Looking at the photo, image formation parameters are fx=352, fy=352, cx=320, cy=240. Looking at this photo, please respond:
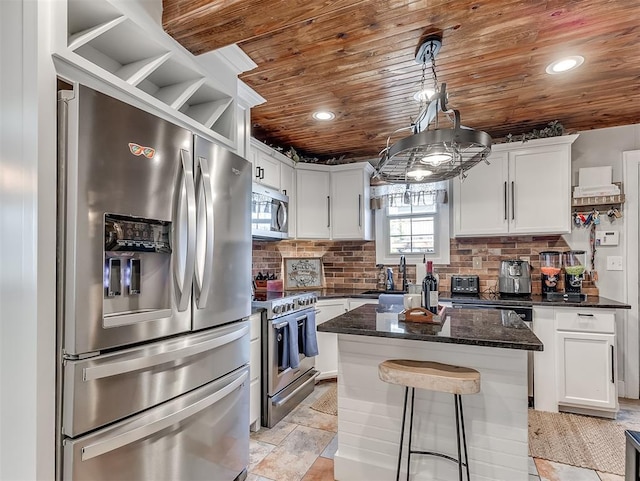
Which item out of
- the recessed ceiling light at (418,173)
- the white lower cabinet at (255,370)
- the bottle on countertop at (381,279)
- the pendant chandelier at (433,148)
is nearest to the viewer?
the pendant chandelier at (433,148)

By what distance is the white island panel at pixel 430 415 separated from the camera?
1675 millimetres

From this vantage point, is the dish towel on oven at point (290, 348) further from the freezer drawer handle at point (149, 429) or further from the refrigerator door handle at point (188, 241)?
the refrigerator door handle at point (188, 241)

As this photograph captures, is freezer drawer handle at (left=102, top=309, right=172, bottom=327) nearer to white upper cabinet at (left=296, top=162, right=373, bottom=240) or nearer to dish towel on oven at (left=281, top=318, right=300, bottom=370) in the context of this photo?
dish towel on oven at (left=281, top=318, right=300, bottom=370)

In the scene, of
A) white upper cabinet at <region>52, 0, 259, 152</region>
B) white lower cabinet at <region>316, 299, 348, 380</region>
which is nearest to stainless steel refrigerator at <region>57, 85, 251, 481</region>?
white upper cabinet at <region>52, 0, 259, 152</region>

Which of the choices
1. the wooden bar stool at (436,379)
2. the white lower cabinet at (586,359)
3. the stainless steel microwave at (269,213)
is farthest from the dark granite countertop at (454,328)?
the stainless steel microwave at (269,213)

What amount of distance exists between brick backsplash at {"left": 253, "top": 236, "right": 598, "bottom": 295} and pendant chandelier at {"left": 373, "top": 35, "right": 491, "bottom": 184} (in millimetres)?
1861

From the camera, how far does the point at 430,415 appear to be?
1.84 m

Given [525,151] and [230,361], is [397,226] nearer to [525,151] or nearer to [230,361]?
[525,151]

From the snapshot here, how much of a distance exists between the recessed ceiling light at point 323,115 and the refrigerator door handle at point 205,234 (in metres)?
1.53

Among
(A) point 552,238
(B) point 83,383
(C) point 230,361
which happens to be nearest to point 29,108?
(B) point 83,383

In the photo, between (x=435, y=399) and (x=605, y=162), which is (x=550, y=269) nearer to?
(x=605, y=162)


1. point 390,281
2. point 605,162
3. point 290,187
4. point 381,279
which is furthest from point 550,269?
point 290,187

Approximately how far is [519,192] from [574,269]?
85 cm

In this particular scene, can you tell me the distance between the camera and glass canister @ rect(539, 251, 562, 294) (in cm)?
325
